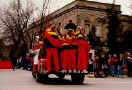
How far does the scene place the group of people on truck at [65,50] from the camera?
1318 centimetres

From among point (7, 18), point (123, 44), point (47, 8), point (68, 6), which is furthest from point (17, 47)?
point (123, 44)

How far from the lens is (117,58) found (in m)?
22.4

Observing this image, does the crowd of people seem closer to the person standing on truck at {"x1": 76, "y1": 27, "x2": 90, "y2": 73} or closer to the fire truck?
the person standing on truck at {"x1": 76, "y1": 27, "x2": 90, "y2": 73}

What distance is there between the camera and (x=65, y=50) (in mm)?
13430

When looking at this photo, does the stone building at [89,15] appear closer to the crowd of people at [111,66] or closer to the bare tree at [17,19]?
the bare tree at [17,19]

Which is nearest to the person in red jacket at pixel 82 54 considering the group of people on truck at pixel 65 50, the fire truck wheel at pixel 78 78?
the group of people on truck at pixel 65 50

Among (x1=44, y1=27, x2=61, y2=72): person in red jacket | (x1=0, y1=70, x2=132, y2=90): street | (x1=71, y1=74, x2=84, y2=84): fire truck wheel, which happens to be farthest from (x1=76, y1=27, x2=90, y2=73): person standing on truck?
(x1=71, y1=74, x2=84, y2=84): fire truck wheel

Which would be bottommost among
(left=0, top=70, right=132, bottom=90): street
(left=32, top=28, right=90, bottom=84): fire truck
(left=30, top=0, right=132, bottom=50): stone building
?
(left=0, top=70, right=132, bottom=90): street

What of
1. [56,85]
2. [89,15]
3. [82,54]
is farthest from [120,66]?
[89,15]

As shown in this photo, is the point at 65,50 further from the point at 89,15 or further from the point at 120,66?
the point at 89,15

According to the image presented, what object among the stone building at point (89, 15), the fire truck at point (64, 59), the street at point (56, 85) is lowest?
the street at point (56, 85)

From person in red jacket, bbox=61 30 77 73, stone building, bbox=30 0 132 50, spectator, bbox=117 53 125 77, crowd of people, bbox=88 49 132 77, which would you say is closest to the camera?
person in red jacket, bbox=61 30 77 73

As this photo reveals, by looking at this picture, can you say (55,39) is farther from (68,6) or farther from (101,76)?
(68,6)

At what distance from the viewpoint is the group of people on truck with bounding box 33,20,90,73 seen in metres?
13.2
